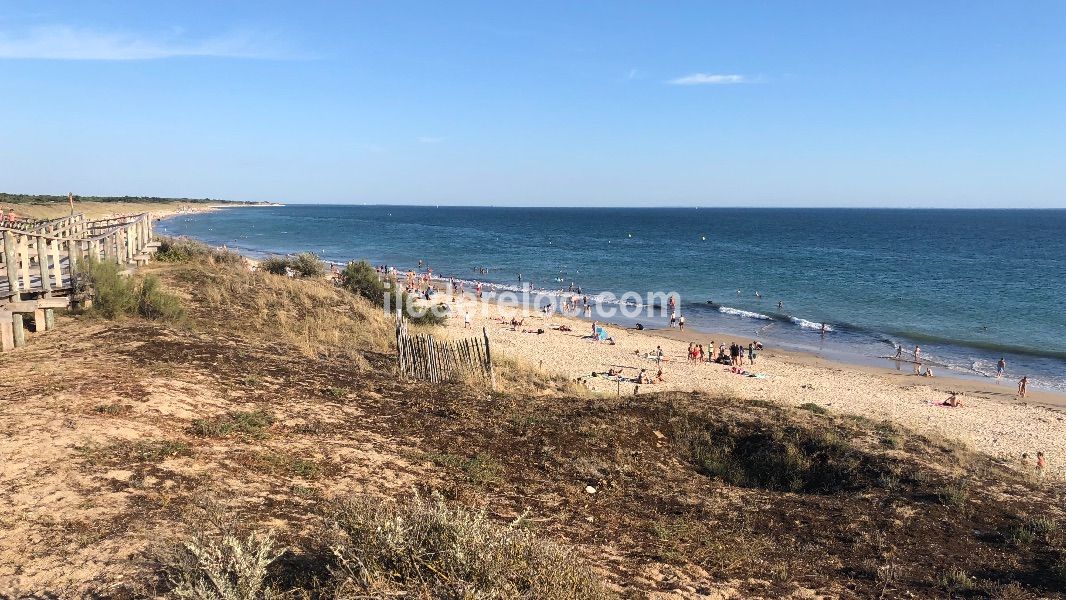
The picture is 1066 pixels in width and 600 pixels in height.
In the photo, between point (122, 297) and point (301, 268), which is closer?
point (122, 297)

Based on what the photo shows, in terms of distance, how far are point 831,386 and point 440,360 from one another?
54.4ft

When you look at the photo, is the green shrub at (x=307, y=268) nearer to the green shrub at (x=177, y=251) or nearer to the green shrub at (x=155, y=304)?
the green shrub at (x=177, y=251)

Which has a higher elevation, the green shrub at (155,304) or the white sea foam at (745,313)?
the green shrub at (155,304)

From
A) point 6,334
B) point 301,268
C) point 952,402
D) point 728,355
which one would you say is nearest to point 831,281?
point 728,355

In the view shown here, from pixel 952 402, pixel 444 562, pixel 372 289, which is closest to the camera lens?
pixel 444 562

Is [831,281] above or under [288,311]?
under

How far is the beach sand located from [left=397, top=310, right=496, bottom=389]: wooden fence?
517cm

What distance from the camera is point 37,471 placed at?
550cm

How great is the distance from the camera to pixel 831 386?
22250 millimetres

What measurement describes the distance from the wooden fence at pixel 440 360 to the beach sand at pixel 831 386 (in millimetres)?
5172

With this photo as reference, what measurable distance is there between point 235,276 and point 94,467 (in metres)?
13.6

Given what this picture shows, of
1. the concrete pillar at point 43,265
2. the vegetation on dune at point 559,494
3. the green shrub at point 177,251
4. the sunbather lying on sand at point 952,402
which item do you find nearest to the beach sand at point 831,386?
the sunbather lying on sand at point 952,402

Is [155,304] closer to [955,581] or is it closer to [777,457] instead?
[777,457]

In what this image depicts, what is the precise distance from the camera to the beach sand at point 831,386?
57.8 feet
